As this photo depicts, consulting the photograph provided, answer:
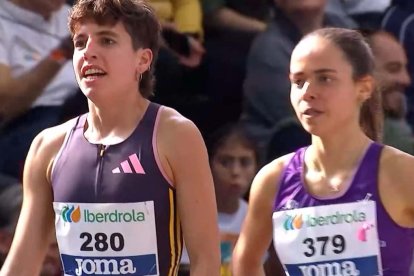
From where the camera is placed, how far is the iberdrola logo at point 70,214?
3.77 meters

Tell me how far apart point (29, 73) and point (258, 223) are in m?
1.96

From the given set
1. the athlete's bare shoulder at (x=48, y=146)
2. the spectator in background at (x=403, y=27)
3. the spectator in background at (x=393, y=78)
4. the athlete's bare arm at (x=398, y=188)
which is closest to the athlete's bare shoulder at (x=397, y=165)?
the athlete's bare arm at (x=398, y=188)

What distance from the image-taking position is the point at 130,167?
147 inches

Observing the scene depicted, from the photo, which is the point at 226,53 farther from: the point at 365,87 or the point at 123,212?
the point at 123,212

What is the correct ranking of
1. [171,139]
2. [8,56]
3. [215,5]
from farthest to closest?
[215,5], [8,56], [171,139]

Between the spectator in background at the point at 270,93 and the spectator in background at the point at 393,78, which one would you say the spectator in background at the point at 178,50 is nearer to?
the spectator in background at the point at 270,93

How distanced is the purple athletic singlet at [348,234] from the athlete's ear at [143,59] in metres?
0.63

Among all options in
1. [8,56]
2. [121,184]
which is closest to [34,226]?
[121,184]

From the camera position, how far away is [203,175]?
3.73 m

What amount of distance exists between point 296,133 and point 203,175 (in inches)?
91.7

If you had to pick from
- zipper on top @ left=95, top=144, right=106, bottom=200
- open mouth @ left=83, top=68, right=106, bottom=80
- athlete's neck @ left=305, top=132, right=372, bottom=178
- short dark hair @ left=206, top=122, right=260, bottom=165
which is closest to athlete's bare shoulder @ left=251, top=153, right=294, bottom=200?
athlete's neck @ left=305, top=132, right=372, bottom=178

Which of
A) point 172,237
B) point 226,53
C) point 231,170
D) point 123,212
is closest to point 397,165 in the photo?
point 172,237

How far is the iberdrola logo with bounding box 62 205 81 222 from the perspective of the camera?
3.77 meters

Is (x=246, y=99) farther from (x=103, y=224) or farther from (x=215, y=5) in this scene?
(x=103, y=224)
